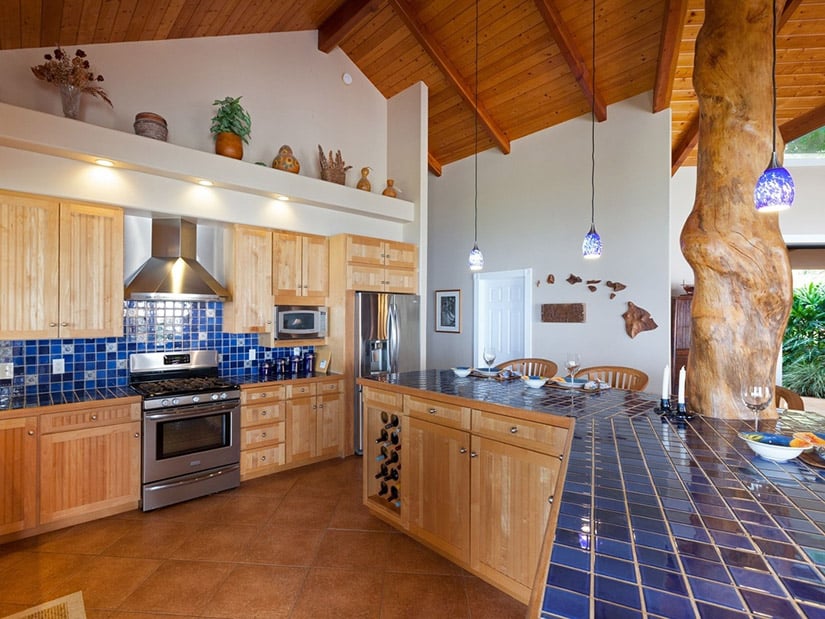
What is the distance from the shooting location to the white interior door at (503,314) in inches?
212

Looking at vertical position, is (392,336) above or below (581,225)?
below

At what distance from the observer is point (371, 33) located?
4781mm

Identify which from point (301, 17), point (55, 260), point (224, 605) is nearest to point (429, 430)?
point (224, 605)

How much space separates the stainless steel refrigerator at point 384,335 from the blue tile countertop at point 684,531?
117 inches

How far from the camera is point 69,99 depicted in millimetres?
3035

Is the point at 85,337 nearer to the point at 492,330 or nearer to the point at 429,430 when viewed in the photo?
the point at 429,430

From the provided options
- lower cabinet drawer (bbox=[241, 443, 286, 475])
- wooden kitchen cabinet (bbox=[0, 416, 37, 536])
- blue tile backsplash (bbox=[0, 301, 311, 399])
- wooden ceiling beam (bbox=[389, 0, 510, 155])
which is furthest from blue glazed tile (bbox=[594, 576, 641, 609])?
wooden ceiling beam (bbox=[389, 0, 510, 155])

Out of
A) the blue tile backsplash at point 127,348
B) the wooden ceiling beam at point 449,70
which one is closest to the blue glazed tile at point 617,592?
the blue tile backsplash at point 127,348

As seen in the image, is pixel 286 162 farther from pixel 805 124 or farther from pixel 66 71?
pixel 805 124

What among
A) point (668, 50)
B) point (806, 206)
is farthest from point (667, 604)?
point (806, 206)

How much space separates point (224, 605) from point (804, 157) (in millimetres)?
8341

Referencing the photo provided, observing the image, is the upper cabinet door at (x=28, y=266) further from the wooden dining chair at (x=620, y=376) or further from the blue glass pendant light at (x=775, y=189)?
the blue glass pendant light at (x=775, y=189)

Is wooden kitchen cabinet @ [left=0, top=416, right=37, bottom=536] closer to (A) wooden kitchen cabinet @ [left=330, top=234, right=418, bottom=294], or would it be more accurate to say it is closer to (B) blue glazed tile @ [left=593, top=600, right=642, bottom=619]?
(A) wooden kitchen cabinet @ [left=330, top=234, right=418, bottom=294]

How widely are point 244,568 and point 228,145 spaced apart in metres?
3.31
